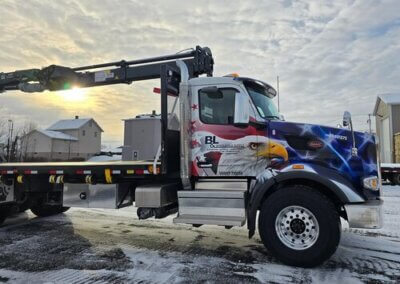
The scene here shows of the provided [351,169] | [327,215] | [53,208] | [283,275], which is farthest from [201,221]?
[53,208]

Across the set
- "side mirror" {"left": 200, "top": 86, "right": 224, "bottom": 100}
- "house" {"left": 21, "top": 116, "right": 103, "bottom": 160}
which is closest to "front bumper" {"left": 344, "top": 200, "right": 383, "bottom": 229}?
"side mirror" {"left": 200, "top": 86, "right": 224, "bottom": 100}

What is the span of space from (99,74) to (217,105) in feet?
10.4

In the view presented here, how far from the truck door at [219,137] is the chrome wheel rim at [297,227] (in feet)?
2.97

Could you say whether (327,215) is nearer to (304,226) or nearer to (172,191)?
(304,226)

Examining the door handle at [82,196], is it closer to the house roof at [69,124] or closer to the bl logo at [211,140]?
the bl logo at [211,140]

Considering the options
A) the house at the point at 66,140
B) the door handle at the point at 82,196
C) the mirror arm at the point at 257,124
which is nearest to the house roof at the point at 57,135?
the house at the point at 66,140

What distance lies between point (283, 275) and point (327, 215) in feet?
3.34

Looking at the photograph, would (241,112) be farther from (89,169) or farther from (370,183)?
(89,169)

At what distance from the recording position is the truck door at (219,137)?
6.21 meters

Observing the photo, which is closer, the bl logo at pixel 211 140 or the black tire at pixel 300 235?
the black tire at pixel 300 235

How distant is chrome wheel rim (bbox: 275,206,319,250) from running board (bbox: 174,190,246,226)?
0.60 meters

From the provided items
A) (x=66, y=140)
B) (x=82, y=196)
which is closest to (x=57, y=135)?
(x=66, y=140)

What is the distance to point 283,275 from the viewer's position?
5.20 meters

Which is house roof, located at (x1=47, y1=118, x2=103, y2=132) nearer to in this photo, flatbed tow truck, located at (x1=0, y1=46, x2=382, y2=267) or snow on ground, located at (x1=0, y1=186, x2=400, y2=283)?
snow on ground, located at (x1=0, y1=186, x2=400, y2=283)
